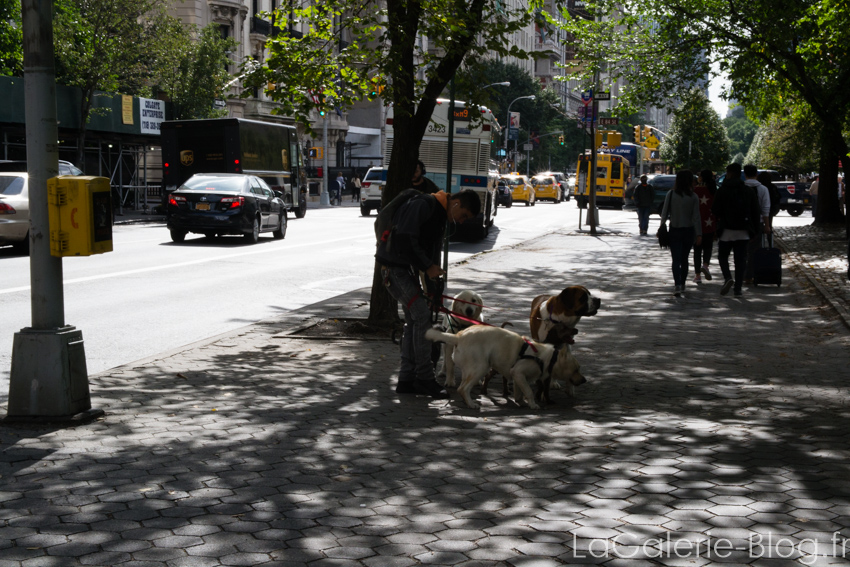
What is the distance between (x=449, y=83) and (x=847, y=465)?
7141mm

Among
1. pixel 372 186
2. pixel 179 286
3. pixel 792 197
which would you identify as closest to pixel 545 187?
pixel 792 197

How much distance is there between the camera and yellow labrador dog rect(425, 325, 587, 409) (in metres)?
6.92

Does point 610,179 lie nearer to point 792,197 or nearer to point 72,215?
point 792,197

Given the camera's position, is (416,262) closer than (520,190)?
Yes

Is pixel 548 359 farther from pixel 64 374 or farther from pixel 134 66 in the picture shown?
pixel 134 66

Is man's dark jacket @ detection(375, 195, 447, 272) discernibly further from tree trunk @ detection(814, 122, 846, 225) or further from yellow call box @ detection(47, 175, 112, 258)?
tree trunk @ detection(814, 122, 846, 225)

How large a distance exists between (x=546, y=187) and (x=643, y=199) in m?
36.6

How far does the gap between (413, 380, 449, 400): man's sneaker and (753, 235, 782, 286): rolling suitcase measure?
9423 mm

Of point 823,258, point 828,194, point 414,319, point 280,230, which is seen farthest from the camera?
point 828,194

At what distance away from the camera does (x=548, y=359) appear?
698 cm

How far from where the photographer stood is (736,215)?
1367 cm

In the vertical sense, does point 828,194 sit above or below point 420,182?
below

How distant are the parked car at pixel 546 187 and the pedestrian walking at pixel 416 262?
57.9 m

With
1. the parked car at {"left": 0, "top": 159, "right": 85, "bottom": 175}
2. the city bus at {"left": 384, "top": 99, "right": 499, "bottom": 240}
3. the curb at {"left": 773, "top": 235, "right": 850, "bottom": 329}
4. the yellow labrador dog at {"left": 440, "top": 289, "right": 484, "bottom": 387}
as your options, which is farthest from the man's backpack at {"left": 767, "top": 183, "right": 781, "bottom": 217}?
the parked car at {"left": 0, "top": 159, "right": 85, "bottom": 175}
